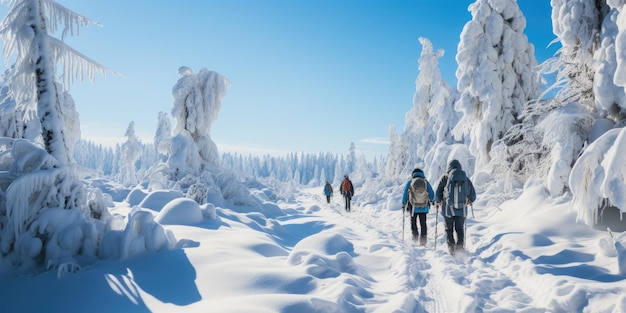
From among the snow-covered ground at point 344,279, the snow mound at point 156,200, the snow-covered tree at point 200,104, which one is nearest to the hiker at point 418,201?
the snow-covered ground at point 344,279

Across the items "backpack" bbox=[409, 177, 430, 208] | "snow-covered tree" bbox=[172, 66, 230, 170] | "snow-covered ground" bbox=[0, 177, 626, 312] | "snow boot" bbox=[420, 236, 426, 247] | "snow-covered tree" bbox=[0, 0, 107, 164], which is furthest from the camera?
"snow-covered tree" bbox=[172, 66, 230, 170]

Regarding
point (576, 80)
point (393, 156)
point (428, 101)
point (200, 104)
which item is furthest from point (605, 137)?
point (393, 156)

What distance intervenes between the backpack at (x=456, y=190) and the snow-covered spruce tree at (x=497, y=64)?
6954 millimetres

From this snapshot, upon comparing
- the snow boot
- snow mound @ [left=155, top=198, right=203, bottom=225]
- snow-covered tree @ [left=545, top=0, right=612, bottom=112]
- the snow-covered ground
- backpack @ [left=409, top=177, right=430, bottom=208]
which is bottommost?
the snow boot

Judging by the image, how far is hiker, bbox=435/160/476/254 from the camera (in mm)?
7363

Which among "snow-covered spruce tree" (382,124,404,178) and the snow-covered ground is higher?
"snow-covered spruce tree" (382,124,404,178)

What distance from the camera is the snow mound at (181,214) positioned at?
337 inches

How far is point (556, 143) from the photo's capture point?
307 inches

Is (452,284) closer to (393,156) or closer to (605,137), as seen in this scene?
(605,137)

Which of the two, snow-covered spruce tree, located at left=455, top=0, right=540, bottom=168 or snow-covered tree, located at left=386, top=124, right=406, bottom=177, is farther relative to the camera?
snow-covered tree, located at left=386, top=124, right=406, bottom=177

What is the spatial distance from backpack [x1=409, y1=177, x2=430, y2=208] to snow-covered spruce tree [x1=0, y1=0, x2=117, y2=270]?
6979mm

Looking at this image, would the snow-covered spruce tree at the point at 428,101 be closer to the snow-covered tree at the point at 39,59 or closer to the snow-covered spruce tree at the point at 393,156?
the snow-covered spruce tree at the point at 393,156

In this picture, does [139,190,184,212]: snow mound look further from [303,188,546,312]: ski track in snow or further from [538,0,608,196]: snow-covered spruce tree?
[538,0,608,196]: snow-covered spruce tree

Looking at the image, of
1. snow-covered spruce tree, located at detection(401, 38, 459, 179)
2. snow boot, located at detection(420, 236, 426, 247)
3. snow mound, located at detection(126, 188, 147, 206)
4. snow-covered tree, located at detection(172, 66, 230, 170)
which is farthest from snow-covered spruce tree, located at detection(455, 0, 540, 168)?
snow mound, located at detection(126, 188, 147, 206)
